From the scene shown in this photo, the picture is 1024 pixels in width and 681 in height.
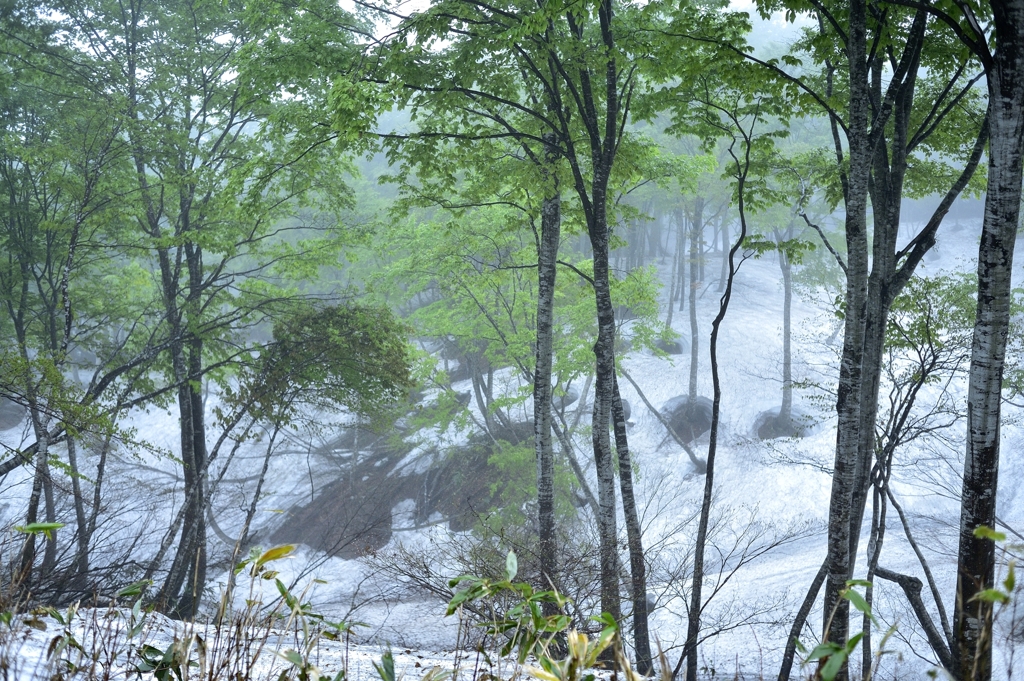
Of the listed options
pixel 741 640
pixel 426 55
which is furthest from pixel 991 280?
pixel 741 640

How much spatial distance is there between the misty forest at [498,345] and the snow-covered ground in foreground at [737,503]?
0.14m

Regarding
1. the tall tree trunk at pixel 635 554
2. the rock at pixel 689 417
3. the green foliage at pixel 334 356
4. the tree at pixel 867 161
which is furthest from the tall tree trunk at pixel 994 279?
the rock at pixel 689 417

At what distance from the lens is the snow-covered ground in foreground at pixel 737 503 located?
41.2ft

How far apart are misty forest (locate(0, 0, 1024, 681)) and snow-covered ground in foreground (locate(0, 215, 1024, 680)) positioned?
0.14m

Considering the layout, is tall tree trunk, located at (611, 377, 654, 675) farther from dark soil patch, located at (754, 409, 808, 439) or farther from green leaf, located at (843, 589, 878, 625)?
dark soil patch, located at (754, 409, 808, 439)

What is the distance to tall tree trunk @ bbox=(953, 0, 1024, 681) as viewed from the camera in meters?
3.73

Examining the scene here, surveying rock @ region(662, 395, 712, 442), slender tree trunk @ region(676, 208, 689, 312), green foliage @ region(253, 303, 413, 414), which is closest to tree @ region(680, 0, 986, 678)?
green foliage @ region(253, 303, 413, 414)

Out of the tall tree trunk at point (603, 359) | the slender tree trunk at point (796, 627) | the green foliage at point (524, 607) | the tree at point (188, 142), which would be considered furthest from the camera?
the tree at point (188, 142)

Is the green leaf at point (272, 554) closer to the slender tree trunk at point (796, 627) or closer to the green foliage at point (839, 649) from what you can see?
the green foliage at point (839, 649)

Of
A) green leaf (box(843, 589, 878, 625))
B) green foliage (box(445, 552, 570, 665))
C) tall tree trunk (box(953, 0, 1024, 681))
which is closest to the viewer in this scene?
green leaf (box(843, 589, 878, 625))

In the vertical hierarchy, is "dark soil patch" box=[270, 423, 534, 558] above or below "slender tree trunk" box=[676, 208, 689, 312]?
below

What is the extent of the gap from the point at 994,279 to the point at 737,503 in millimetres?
15763

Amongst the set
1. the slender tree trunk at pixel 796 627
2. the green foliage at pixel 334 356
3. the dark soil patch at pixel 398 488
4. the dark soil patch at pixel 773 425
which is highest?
the green foliage at pixel 334 356

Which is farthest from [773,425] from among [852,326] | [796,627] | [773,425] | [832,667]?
[832,667]
